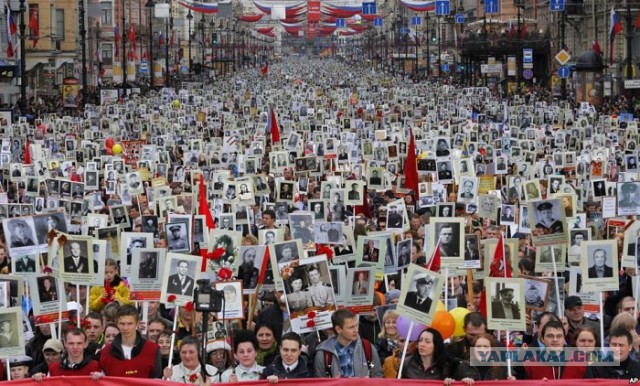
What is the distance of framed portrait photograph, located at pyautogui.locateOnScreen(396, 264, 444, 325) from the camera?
37.0 feet

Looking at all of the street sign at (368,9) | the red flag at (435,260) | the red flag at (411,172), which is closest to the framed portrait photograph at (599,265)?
the red flag at (435,260)

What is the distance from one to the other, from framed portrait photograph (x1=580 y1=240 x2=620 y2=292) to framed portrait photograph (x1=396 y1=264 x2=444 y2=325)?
1.88 metres

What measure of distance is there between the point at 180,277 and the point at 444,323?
2237 mm

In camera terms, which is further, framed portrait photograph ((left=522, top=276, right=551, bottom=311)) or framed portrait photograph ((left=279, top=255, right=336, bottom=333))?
framed portrait photograph ((left=522, top=276, right=551, bottom=311))

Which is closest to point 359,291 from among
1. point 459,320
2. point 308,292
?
point 308,292

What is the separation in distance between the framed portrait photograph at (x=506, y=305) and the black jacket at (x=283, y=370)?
1482 mm

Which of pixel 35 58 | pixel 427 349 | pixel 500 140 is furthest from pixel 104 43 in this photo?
pixel 427 349

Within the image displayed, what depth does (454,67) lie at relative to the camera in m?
111

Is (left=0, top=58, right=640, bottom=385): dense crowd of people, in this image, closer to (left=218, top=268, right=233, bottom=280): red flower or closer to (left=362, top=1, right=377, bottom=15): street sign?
(left=218, top=268, right=233, bottom=280): red flower

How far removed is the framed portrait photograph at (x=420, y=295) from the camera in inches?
444

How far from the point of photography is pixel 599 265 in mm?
12875

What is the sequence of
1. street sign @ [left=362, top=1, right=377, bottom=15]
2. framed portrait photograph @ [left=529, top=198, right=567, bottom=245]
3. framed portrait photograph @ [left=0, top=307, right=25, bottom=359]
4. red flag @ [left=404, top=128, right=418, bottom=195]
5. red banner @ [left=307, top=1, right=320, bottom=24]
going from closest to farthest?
framed portrait photograph @ [left=0, top=307, right=25, bottom=359] → framed portrait photograph @ [left=529, top=198, right=567, bottom=245] → red flag @ [left=404, top=128, right=418, bottom=195] → street sign @ [left=362, top=1, right=377, bottom=15] → red banner @ [left=307, top=1, right=320, bottom=24]

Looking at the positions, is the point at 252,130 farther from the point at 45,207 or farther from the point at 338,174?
the point at 45,207

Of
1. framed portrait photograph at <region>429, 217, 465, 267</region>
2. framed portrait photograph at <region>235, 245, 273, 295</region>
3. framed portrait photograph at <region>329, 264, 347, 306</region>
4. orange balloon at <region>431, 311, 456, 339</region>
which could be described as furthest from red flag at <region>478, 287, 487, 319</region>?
framed portrait photograph at <region>235, 245, 273, 295</region>
